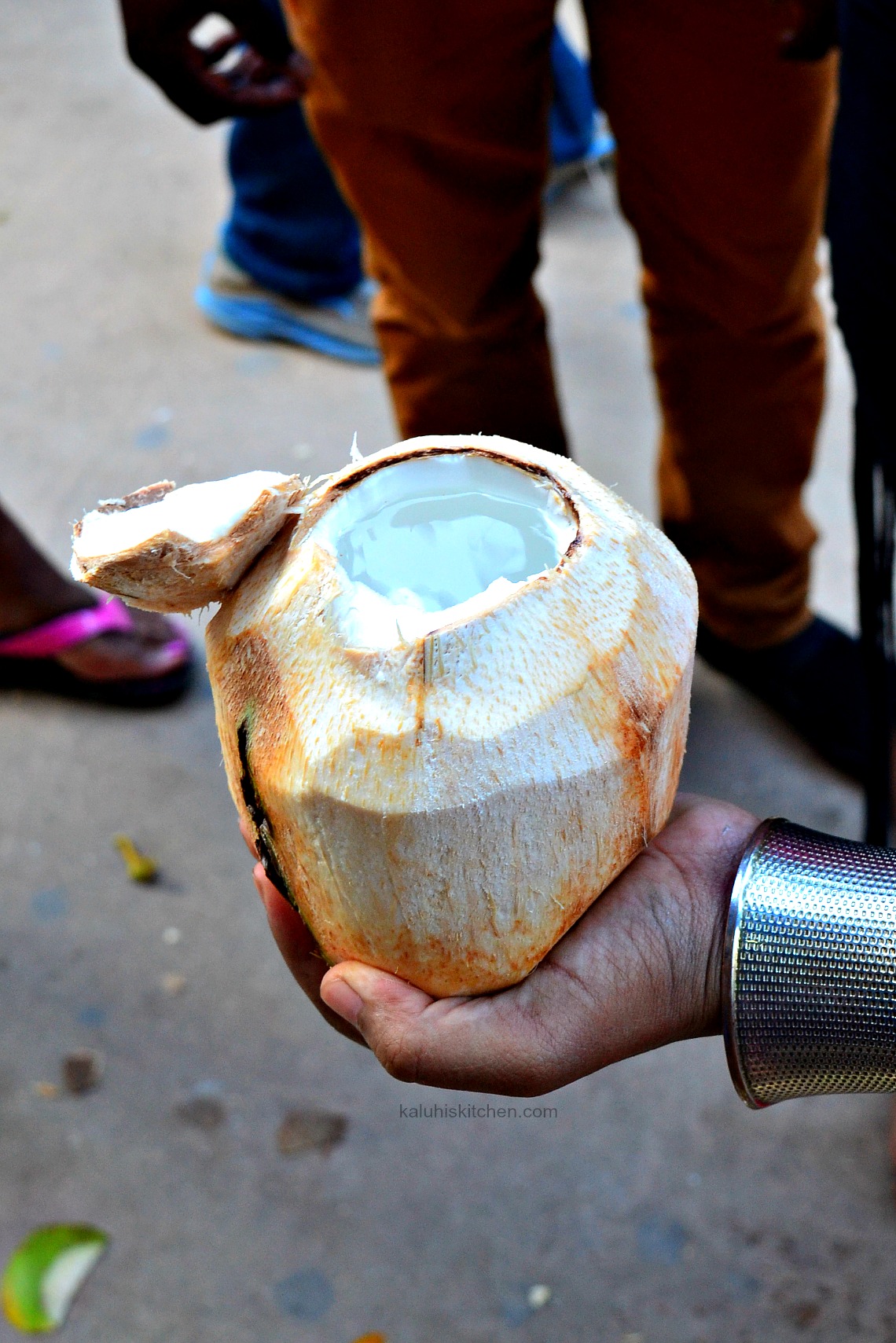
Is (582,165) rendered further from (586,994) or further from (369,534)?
(586,994)

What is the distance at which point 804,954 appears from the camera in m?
0.93

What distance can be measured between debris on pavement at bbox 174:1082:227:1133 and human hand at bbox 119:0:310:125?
1289 mm

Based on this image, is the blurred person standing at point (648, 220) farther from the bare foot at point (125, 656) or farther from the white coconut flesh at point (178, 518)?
the white coconut flesh at point (178, 518)

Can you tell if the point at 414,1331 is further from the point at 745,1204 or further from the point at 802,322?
the point at 802,322

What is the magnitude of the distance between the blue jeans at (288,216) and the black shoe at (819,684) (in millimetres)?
1474

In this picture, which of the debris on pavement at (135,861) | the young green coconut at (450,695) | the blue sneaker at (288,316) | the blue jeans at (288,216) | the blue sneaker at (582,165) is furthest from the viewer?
the blue sneaker at (582,165)

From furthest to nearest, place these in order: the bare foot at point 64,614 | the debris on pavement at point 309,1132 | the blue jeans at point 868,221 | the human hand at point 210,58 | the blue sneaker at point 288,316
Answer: the blue sneaker at point 288,316
the bare foot at point 64,614
the debris on pavement at point 309,1132
the human hand at point 210,58
the blue jeans at point 868,221

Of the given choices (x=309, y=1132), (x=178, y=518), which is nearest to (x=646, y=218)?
(x=178, y=518)

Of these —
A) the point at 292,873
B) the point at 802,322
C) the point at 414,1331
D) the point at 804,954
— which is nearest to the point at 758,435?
the point at 802,322

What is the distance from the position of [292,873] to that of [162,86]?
1111 mm

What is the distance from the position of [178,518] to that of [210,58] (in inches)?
39.1

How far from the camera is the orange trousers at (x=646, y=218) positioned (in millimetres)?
1492

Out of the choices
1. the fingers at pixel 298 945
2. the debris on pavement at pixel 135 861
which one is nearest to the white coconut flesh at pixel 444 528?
the fingers at pixel 298 945

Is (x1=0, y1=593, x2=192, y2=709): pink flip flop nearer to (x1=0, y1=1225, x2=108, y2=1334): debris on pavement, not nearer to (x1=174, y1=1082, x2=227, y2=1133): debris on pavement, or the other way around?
(x1=174, y1=1082, x2=227, y2=1133): debris on pavement
